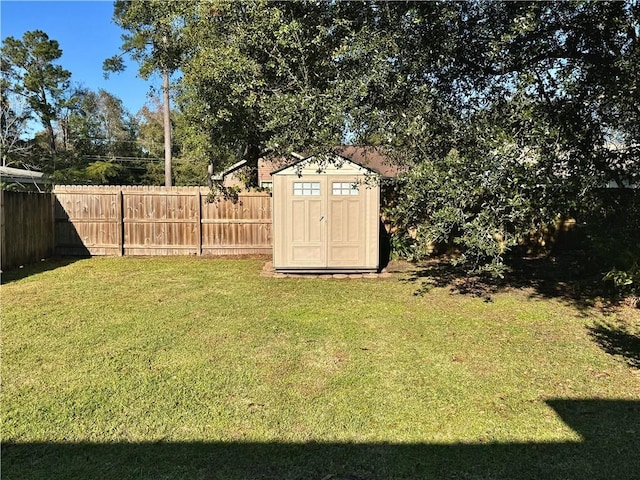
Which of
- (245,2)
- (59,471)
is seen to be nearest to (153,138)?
(245,2)

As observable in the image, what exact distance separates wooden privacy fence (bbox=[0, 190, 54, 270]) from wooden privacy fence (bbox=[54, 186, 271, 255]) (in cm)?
58

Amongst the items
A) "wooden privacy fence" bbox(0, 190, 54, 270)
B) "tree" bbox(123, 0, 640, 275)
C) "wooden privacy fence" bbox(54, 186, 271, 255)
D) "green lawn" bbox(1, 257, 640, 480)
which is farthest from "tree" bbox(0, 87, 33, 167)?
"tree" bbox(123, 0, 640, 275)

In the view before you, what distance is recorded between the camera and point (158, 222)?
423 inches

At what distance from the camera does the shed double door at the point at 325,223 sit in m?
8.03

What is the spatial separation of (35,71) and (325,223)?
812 inches

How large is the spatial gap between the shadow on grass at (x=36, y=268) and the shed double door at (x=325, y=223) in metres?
4.79

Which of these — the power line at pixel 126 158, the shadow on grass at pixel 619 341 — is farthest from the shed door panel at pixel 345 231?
the power line at pixel 126 158

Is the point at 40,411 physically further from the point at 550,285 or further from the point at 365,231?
the point at 550,285

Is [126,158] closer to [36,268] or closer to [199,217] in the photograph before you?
[199,217]

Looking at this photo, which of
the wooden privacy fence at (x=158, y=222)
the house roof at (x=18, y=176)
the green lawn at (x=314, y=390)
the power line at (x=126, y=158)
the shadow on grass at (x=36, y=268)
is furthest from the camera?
the power line at (x=126, y=158)

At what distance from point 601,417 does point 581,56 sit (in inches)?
142

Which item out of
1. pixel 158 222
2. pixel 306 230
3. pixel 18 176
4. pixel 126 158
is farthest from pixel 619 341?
pixel 126 158

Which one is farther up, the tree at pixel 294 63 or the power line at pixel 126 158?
the power line at pixel 126 158

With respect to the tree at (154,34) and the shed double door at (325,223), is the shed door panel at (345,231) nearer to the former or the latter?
the shed double door at (325,223)
